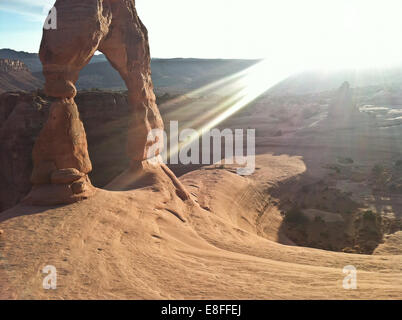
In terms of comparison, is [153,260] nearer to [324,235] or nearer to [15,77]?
[324,235]

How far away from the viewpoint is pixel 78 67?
7.88 m

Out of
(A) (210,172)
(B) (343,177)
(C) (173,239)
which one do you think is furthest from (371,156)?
(C) (173,239)

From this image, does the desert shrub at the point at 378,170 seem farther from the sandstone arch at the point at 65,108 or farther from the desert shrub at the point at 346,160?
the sandstone arch at the point at 65,108

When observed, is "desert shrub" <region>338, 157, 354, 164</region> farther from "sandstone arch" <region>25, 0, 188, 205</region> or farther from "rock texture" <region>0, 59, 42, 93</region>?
"rock texture" <region>0, 59, 42, 93</region>

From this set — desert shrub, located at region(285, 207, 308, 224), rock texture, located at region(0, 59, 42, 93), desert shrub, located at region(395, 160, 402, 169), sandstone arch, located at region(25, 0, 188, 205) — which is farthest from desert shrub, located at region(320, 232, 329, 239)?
rock texture, located at region(0, 59, 42, 93)

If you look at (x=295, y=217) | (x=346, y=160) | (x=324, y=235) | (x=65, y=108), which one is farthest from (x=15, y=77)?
(x=324, y=235)

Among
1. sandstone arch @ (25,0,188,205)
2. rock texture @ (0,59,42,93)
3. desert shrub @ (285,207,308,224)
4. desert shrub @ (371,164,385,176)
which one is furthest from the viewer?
rock texture @ (0,59,42,93)

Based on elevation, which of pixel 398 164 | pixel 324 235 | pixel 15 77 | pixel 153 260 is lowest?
pixel 324 235

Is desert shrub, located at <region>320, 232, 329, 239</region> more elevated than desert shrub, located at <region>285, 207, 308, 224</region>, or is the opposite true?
desert shrub, located at <region>285, 207, 308, 224</region>

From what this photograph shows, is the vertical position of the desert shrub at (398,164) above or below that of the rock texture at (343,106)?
below

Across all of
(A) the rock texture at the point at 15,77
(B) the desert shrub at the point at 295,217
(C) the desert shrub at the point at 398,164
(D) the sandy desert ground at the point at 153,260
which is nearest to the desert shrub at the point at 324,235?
(B) the desert shrub at the point at 295,217

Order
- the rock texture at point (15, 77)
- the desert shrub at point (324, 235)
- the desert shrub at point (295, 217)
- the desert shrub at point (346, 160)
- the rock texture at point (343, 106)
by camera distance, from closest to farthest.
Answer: the desert shrub at point (324, 235) < the desert shrub at point (295, 217) < the desert shrub at point (346, 160) < the rock texture at point (343, 106) < the rock texture at point (15, 77)

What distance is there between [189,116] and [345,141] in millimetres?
16933
